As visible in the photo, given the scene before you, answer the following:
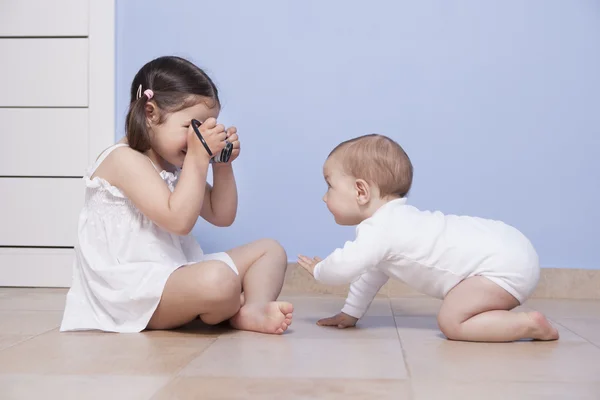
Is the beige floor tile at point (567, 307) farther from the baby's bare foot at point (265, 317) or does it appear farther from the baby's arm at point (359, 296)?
the baby's bare foot at point (265, 317)

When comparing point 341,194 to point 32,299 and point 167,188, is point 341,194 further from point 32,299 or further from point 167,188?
point 32,299

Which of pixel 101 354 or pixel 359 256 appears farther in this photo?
pixel 359 256

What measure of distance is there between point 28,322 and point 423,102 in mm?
1097


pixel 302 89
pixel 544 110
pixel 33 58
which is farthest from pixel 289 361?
pixel 33 58

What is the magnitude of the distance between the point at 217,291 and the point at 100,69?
99 cm

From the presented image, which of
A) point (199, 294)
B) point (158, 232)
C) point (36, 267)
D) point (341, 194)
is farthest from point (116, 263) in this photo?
point (36, 267)

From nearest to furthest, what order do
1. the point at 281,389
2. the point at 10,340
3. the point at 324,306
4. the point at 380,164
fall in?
the point at 281,389 → the point at 10,340 → the point at 380,164 → the point at 324,306

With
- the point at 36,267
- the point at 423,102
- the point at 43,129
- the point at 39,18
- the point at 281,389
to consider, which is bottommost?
the point at 36,267

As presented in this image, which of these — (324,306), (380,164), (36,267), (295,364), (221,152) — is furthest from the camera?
(36,267)

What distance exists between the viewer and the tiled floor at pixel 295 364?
0.81 m

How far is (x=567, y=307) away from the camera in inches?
65.1

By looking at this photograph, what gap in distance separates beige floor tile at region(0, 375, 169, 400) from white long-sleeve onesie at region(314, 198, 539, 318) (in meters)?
0.44

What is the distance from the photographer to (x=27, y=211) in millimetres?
1971

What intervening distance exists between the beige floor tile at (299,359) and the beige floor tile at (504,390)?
69mm
